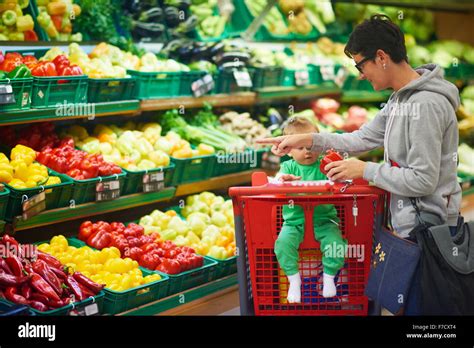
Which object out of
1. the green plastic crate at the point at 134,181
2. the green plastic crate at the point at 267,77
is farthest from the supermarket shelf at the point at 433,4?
the green plastic crate at the point at 134,181

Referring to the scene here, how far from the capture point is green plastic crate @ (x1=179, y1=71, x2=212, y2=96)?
5.24 m

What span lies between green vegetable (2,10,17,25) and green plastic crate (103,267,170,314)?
5.68 feet

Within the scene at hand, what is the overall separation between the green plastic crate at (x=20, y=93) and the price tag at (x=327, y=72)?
3.16 metres

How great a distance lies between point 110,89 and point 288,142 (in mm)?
1794

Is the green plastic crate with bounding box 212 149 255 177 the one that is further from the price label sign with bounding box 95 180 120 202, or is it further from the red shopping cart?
the red shopping cart

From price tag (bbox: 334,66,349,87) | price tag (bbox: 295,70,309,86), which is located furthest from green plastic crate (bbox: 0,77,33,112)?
price tag (bbox: 334,66,349,87)

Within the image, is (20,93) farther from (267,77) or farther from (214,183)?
(267,77)

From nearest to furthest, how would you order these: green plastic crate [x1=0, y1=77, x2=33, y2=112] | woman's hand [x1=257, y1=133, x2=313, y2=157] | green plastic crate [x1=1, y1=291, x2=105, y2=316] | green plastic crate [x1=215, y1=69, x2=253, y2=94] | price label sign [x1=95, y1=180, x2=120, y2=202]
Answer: woman's hand [x1=257, y1=133, x2=313, y2=157], green plastic crate [x1=1, y1=291, x2=105, y2=316], green plastic crate [x1=0, y1=77, x2=33, y2=112], price label sign [x1=95, y1=180, x2=120, y2=202], green plastic crate [x1=215, y1=69, x2=253, y2=94]

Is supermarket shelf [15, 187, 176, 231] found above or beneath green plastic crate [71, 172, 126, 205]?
beneath

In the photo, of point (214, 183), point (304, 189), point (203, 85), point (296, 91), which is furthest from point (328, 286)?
point (296, 91)

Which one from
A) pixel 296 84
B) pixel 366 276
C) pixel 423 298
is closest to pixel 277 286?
pixel 366 276

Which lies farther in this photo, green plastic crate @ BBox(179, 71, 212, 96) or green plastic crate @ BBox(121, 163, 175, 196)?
green plastic crate @ BBox(179, 71, 212, 96)

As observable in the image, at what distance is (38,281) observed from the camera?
3619mm
